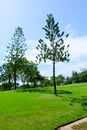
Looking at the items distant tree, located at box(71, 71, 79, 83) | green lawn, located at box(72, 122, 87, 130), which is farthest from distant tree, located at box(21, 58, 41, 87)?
green lawn, located at box(72, 122, 87, 130)

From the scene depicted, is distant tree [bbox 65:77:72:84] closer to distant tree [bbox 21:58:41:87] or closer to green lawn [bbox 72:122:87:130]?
distant tree [bbox 21:58:41:87]

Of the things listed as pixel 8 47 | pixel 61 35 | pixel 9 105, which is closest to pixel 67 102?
pixel 9 105

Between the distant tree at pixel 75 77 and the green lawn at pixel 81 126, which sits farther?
the distant tree at pixel 75 77

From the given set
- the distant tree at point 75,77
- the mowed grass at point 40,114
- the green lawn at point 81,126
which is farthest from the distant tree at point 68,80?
the green lawn at point 81,126

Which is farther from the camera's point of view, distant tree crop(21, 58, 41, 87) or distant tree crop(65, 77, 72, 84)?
distant tree crop(65, 77, 72, 84)

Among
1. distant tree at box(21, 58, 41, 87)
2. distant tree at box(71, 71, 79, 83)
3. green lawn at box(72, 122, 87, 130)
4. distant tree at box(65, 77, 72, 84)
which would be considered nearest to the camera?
green lawn at box(72, 122, 87, 130)

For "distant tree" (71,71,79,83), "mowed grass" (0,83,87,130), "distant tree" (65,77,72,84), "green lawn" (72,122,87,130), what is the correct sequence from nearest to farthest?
1. "green lawn" (72,122,87,130)
2. "mowed grass" (0,83,87,130)
3. "distant tree" (71,71,79,83)
4. "distant tree" (65,77,72,84)

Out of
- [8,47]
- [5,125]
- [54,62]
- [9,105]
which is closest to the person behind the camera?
[5,125]

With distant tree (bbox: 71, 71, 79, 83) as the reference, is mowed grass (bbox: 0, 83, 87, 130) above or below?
below

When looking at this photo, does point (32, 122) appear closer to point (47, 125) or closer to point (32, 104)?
point (47, 125)

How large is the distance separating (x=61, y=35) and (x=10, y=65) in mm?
20155

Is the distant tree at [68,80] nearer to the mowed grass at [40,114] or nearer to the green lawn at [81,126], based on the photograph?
the mowed grass at [40,114]

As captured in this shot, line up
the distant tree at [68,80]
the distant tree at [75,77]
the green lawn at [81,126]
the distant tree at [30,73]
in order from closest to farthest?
the green lawn at [81,126], the distant tree at [30,73], the distant tree at [75,77], the distant tree at [68,80]

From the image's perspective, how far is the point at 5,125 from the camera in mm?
17953
